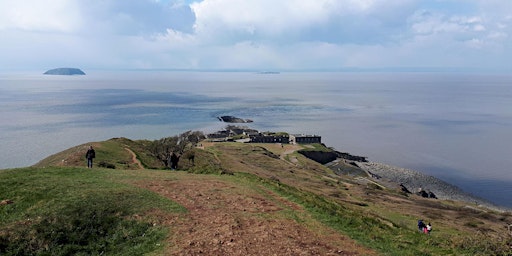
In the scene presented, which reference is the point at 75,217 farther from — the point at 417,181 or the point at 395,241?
the point at 417,181

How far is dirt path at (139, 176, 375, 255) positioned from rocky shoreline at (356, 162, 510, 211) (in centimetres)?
5238

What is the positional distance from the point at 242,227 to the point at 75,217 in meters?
6.37

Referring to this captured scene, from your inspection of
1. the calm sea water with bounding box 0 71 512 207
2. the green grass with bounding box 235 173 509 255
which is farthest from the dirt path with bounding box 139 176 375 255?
the calm sea water with bounding box 0 71 512 207

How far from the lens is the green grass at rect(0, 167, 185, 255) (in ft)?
45.5

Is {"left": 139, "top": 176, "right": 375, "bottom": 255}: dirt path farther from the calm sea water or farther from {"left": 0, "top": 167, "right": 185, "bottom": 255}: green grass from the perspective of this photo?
the calm sea water

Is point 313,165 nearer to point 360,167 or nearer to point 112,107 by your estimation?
point 360,167

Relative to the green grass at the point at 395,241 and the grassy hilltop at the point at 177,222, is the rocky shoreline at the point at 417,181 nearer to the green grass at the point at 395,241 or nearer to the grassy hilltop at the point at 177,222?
the green grass at the point at 395,241

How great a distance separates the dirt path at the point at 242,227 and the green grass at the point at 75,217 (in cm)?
96

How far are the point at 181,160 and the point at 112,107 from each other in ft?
466

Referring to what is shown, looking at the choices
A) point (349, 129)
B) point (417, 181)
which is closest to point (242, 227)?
point (417, 181)

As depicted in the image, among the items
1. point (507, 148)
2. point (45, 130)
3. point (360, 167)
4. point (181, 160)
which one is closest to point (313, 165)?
point (360, 167)

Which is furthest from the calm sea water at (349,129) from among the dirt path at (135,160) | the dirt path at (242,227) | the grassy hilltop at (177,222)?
the dirt path at (242,227)

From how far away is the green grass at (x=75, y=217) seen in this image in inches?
546

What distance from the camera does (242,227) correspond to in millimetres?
15453
